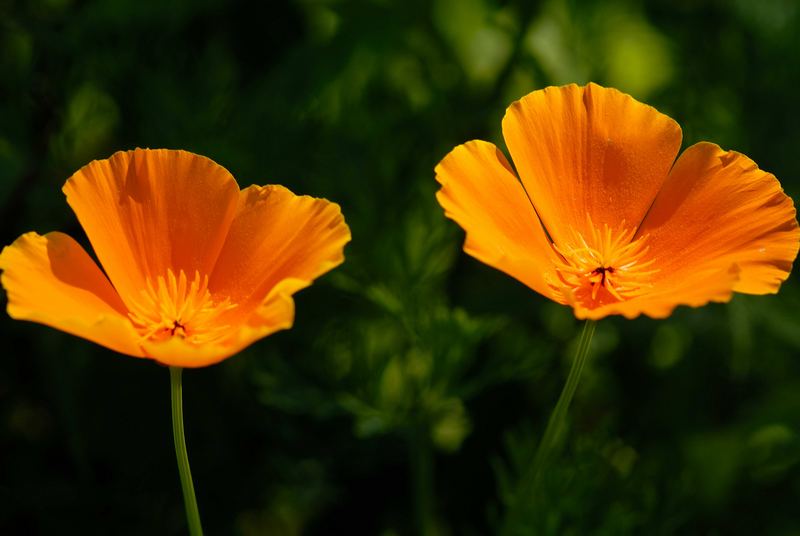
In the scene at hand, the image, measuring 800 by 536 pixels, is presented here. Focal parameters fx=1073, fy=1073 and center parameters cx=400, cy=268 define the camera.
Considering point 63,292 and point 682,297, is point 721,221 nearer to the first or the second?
point 682,297

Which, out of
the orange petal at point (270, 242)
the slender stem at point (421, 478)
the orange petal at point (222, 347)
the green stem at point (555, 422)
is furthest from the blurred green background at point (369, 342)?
the orange petal at point (222, 347)

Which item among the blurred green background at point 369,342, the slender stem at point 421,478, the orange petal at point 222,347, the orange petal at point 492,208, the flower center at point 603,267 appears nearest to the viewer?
the orange petal at point 222,347

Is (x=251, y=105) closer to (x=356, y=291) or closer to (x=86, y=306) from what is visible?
(x=356, y=291)

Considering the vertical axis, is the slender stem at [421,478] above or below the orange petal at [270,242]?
below

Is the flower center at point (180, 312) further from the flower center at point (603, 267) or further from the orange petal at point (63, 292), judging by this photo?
Result: the flower center at point (603, 267)

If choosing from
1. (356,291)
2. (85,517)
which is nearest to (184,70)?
(356,291)

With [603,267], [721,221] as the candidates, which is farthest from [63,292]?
[721,221]
